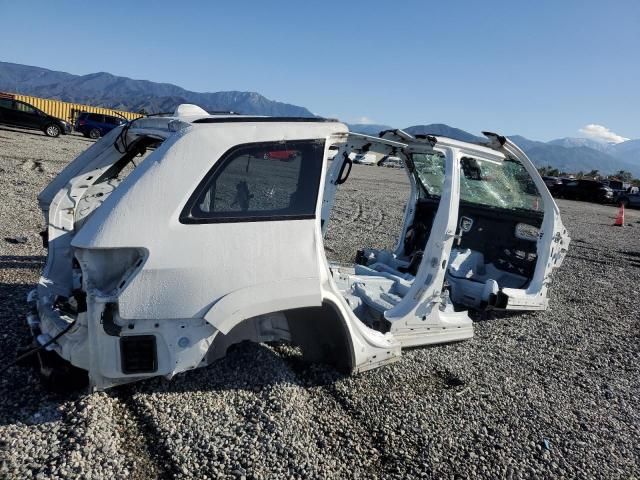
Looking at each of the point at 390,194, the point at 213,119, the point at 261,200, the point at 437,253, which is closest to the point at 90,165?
the point at 213,119

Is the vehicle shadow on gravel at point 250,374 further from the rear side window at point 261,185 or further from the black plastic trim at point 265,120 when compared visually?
the black plastic trim at point 265,120

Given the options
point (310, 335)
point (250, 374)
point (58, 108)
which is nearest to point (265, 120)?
point (310, 335)

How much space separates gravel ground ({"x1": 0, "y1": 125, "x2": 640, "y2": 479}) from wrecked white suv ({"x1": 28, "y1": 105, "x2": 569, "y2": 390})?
0.30m

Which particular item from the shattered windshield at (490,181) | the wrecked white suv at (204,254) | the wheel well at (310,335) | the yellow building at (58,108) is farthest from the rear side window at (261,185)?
the yellow building at (58,108)

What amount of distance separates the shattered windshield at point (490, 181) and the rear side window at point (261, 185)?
3003 mm

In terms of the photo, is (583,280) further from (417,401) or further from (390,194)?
(390,194)

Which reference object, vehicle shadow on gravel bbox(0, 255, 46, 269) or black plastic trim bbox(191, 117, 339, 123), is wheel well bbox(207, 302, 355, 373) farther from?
vehicle shadow on gravel bbox(0, 255, 46, 269)

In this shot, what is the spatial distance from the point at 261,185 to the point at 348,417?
1647 mm

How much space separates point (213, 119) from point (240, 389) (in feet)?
6.04

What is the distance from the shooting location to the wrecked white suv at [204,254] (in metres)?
2.77

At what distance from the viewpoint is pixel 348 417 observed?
3.38 metres

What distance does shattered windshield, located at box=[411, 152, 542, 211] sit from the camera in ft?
19.8

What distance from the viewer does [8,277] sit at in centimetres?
538

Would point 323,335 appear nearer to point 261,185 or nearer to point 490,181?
point 261,185
